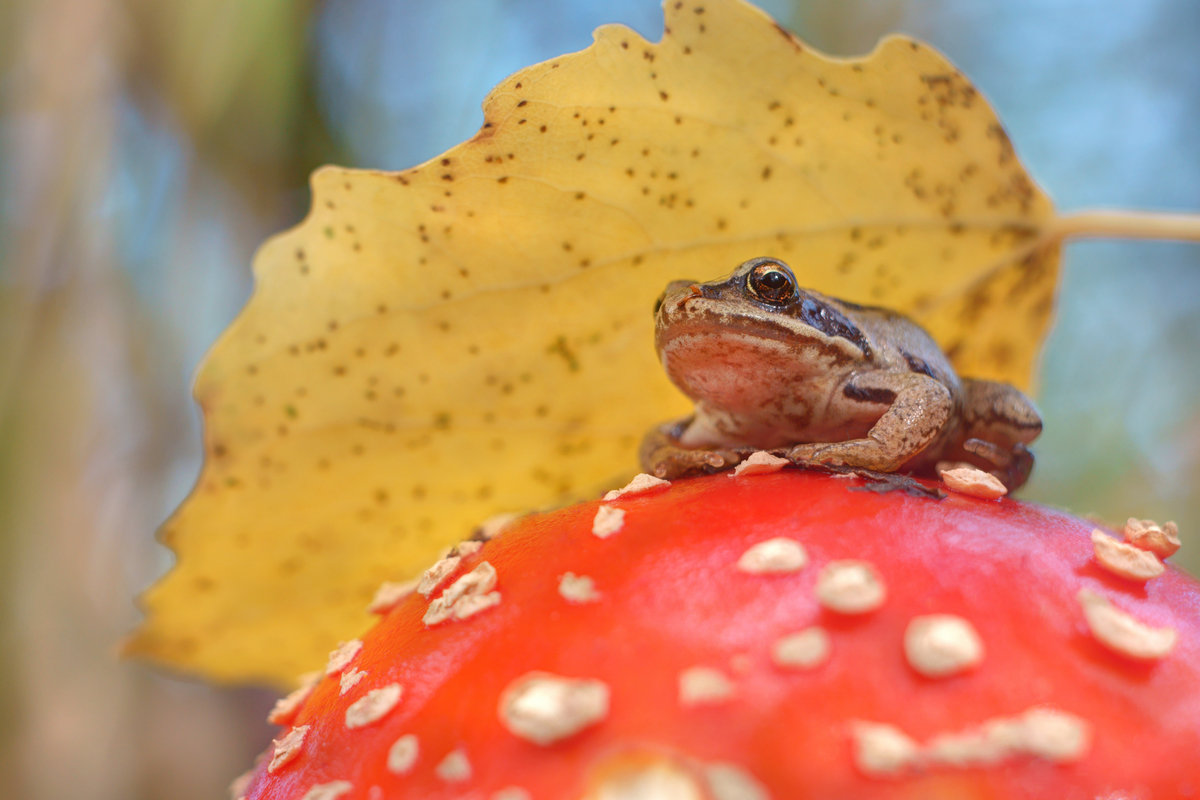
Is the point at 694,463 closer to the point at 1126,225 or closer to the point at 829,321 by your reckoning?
the point at 829,321

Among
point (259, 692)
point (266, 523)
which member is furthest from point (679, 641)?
point (259, 692)

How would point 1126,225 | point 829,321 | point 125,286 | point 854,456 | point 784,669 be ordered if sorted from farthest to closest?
point 125,286 → point 1126,225 → point 829,321 → point 854,456 → point 784,669

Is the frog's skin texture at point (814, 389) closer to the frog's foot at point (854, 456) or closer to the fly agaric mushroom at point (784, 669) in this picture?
the frog's foot at point (854, 456)

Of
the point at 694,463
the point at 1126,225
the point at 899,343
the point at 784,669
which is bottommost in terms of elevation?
the point at 784,669

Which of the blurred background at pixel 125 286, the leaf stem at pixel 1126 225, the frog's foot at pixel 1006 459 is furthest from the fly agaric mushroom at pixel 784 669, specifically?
the blurred background at pixel 125 286

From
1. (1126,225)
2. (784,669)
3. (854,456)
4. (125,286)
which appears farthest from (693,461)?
(125,286)

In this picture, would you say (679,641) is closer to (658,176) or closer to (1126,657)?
(1126,657)

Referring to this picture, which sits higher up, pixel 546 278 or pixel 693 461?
pixel 546 278
